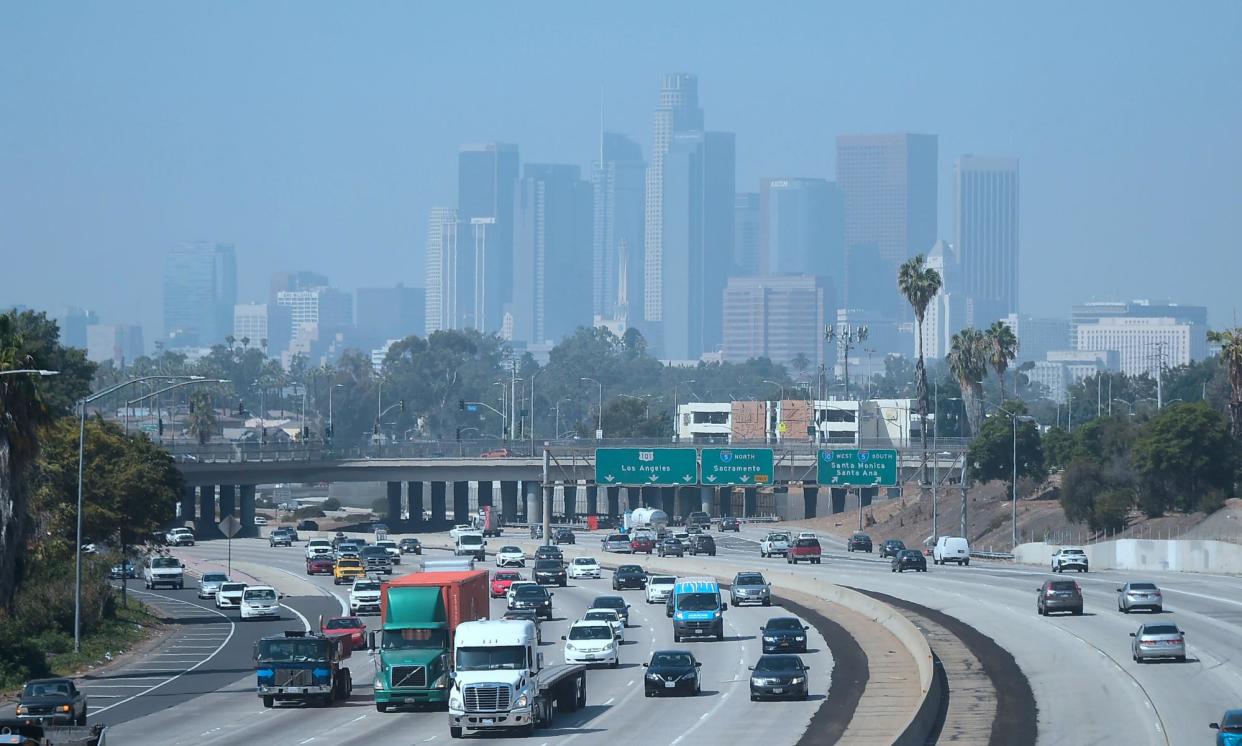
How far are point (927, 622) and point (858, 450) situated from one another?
165ft

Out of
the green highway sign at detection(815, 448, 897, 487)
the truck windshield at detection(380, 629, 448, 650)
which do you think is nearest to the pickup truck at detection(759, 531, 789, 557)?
the green highway sign at detection(815, 448, 897, 487)

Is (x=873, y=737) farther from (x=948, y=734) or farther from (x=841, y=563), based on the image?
(x=841, y=563)

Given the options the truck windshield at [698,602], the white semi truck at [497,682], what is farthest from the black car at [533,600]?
the white semi truck at [497,682]

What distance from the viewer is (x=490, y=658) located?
43.0m

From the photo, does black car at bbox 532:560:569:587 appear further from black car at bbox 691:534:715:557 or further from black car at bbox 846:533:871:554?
black car at bbox 846:533:871:554

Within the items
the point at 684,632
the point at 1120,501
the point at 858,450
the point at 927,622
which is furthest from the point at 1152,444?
the point at 684,632

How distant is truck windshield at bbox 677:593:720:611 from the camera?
65.0 m

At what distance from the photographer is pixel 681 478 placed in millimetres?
118688

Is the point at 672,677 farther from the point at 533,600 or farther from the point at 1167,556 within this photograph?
the point at 1167,556

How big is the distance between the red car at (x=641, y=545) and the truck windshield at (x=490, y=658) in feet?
256

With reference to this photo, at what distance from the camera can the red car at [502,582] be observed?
289 feet

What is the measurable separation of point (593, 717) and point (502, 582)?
44291 mm

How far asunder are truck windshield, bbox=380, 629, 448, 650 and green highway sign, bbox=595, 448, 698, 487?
71.3 metres

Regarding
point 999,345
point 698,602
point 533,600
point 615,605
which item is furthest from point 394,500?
point 698,602
